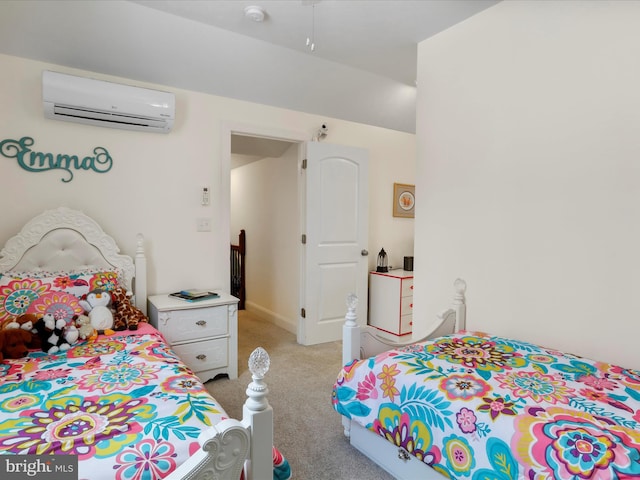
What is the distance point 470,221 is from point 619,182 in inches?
32.8

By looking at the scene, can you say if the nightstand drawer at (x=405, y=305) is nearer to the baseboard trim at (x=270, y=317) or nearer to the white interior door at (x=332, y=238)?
the white interior door at (x=332, y=238)

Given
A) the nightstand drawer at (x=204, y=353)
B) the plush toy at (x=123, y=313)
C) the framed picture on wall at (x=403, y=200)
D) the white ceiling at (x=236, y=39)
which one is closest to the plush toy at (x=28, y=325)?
the plush toy at (x=123, y=313)

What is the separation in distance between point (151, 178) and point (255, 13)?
1.45 m

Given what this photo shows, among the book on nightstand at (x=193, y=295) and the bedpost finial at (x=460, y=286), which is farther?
the book on nightstand at (x=193, y=295)

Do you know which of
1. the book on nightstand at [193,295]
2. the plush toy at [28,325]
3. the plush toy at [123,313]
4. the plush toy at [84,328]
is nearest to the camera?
the plush toy at [28,325]

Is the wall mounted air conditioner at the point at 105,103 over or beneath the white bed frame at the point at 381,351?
over

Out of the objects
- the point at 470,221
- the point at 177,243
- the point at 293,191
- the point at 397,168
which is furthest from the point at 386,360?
the point at 397,168

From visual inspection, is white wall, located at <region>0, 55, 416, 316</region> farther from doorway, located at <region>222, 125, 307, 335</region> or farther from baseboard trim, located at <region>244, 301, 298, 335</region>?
baseboard trim, located at <region>244, 301, 298, 335</region>

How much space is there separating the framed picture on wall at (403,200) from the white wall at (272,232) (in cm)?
122

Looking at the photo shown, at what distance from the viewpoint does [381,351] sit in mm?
2123

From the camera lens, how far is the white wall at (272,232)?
13.5 ft

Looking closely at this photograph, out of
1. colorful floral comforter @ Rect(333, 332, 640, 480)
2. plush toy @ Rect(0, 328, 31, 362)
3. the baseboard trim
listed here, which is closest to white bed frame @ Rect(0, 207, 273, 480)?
plush toy @ Rect(0, 328, 31, 362)

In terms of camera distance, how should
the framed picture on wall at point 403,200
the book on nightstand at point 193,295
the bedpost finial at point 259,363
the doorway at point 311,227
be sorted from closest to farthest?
the bedpost finial at point 259,363 → the book on nightstand at point 193,295 → the doorway at point 311,227 → the framed picture on wall at point 403,200

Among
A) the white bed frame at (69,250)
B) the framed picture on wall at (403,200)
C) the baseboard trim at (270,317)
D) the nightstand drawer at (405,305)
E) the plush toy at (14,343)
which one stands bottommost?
the baseboard trim at (270,317)
